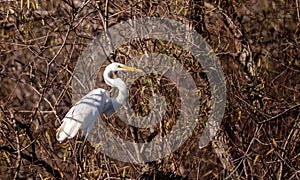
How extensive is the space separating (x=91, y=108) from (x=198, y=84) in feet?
1.93

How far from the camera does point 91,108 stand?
3654mm

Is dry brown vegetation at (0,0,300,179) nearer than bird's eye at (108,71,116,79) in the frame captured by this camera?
Yes

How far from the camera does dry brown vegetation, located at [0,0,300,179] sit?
3545 mm

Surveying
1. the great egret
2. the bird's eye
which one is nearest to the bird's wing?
the great egret

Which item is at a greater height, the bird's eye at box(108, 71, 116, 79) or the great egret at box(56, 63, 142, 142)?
the bird's eye at box(108, 71, 116, 79)

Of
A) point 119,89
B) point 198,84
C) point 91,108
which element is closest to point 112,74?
point 119,89

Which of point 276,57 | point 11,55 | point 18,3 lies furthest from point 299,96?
point 11,55

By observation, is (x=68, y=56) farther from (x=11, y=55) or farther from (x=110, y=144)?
(x=11, y=55)

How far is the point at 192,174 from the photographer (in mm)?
4066

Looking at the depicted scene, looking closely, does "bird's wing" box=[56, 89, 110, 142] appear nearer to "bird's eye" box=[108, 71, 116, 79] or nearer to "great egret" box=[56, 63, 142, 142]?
"great egret" box=[56, 63, 142, 142]

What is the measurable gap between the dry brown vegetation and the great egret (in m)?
0.08

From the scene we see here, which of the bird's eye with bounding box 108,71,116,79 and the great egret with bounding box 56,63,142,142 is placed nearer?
the great egret with bounding box 56,63,142,142

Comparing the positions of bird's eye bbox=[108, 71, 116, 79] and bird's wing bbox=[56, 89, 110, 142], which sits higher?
bird's eye bbox=[108, 71, 116, 79]

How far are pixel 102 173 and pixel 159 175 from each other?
0.33 metres
